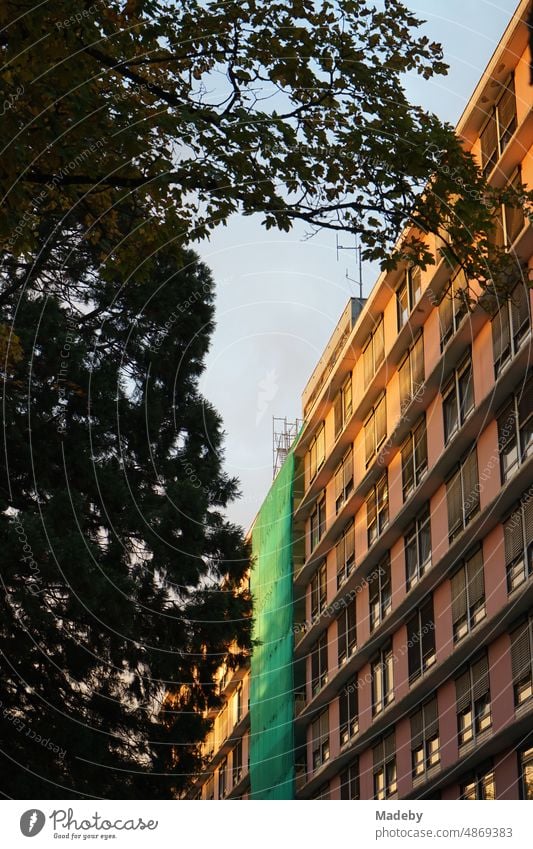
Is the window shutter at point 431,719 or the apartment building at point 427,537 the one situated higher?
the apartment building at point 427,537

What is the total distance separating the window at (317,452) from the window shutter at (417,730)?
12436 mm

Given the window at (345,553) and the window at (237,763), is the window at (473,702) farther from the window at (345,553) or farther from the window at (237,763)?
the window at (237,763)

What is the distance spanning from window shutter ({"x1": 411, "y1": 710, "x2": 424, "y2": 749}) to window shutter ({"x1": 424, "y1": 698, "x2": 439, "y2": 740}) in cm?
32

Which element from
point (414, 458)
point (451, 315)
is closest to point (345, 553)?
point (414, 458)

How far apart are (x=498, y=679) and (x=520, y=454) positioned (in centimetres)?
433

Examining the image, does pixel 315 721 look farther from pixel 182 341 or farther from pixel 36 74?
pixel 36 74

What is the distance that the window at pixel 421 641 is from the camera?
26547mm

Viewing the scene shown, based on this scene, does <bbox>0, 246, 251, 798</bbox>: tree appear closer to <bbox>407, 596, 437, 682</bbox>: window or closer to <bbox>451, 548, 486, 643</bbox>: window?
<bbox>451, 548, 486, 643</bbox>: window

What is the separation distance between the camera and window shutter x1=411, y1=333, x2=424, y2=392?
28578 mm

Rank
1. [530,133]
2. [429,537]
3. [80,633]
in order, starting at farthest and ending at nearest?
[429,537] → [530,133] → [80,633]

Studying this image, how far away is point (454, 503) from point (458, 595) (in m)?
2.01

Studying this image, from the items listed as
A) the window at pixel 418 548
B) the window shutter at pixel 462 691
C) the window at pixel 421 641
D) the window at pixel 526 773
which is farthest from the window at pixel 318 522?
the window at pixel 526 773

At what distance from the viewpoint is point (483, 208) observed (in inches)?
387

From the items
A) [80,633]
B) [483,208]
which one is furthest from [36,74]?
[80,633]
